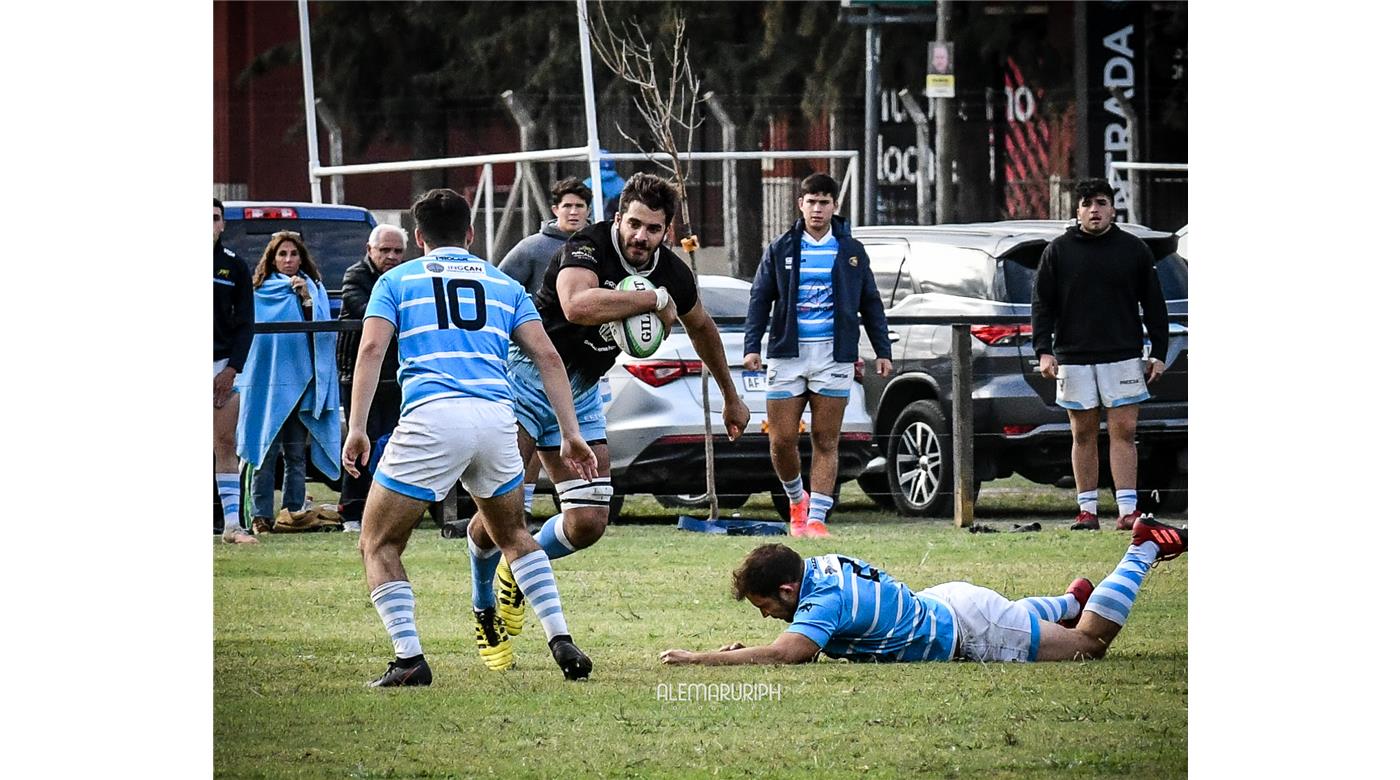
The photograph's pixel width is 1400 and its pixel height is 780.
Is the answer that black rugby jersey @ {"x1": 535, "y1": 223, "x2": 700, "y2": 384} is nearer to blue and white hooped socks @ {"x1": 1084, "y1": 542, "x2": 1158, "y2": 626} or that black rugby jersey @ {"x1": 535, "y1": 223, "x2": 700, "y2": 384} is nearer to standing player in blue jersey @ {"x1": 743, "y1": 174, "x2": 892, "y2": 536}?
blue and white hooped socks @ {"x1": 1084, "y1": 542, "x2": 1158, "y2": 626}

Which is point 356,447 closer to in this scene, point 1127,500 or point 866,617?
point 866,617

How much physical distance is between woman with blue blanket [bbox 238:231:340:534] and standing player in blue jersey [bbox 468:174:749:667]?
2903mm

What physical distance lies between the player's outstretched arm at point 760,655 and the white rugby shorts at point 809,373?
A: 10.5 ft

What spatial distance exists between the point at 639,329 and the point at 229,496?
11.4ft

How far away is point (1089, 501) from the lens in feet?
31.6

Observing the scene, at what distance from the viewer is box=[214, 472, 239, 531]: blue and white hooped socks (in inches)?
379

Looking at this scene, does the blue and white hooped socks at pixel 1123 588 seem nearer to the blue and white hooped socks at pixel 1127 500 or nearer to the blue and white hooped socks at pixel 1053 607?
the blue and white hooped socks at pixel 1053 607

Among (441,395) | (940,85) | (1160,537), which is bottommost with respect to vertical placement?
(1160,537)

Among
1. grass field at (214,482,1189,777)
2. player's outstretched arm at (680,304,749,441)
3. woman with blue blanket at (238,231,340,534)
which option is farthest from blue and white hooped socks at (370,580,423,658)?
woman with blue blanket at (238,231,340,534)

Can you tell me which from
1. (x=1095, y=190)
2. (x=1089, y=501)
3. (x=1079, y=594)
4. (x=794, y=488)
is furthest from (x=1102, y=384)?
(x=1079, y=594)

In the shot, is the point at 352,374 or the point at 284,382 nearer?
the point at 352,374

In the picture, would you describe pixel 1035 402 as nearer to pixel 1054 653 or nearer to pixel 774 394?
pixel 774 394

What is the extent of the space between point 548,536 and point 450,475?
979mm
